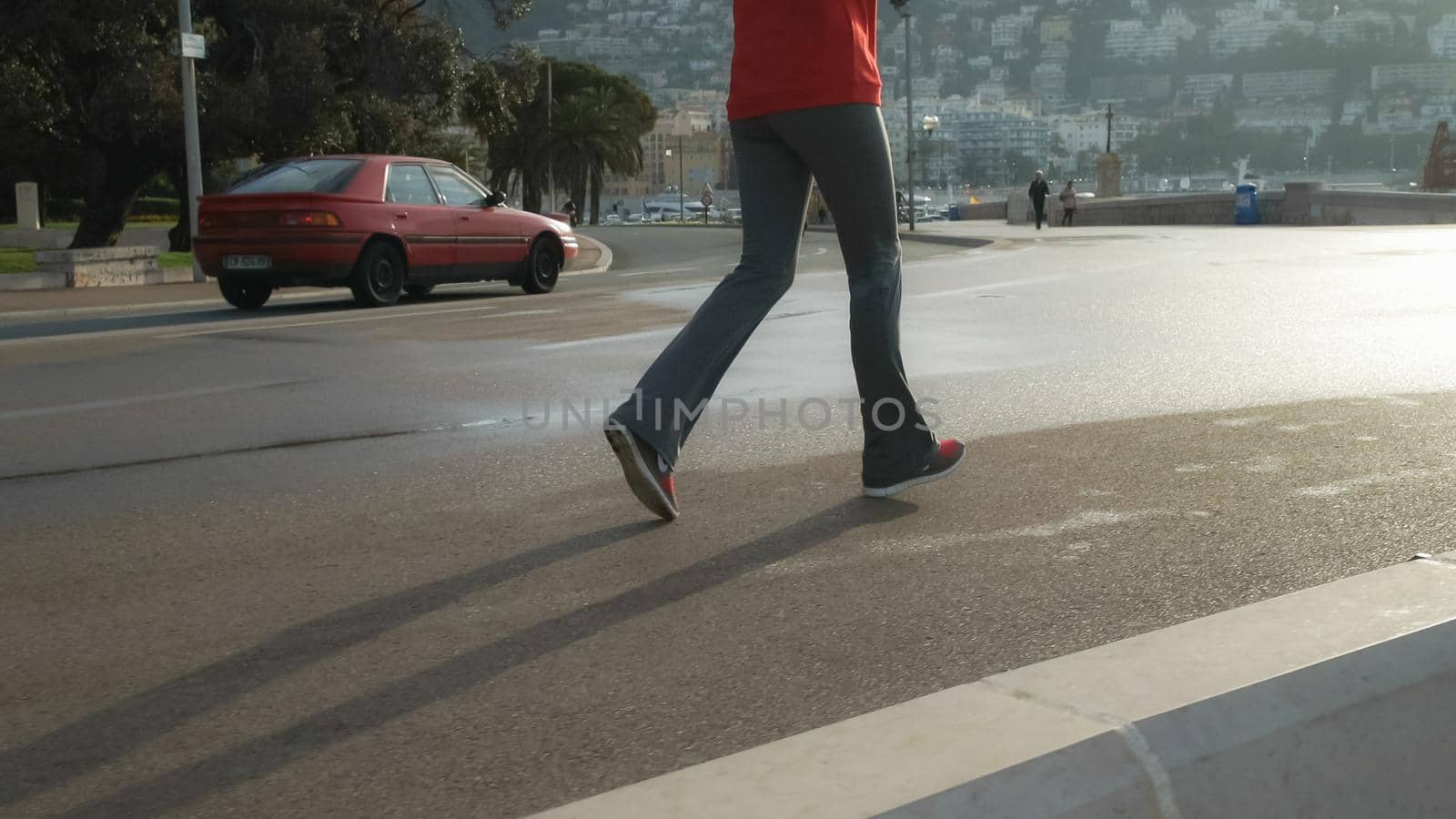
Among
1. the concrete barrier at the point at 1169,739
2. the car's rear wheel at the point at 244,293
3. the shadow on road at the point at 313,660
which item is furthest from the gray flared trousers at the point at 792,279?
the car's rear wheel at the point at 244,293

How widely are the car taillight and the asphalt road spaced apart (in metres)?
5.15

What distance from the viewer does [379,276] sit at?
47.9 ft

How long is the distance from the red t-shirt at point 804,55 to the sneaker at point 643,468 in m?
0.95

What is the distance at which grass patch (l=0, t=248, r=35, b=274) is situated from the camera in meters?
21.8

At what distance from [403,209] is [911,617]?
12128 mm

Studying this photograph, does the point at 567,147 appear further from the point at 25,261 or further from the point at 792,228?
the point at 792,228

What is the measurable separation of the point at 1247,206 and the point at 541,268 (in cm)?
4000

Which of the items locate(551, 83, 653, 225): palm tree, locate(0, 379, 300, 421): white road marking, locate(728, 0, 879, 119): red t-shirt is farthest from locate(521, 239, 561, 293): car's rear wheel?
locate(551, 83, 653, 225): palm tree

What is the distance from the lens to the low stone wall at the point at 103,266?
1847cm

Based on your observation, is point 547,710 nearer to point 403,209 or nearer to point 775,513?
point 775,513

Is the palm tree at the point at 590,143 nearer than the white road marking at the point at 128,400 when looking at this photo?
No

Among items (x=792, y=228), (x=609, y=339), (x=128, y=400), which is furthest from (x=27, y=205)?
(x=792, y=228)

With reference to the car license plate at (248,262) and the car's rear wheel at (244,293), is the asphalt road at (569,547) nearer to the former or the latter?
the car license plate at (248,262)

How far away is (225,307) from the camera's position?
50.1 ft
